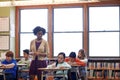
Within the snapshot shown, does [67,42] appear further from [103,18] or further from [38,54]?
[38,54]

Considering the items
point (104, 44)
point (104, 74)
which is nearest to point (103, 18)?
point (104, 44)

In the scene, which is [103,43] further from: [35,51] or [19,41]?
[35,51]

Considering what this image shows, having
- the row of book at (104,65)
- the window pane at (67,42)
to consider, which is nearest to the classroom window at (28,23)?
the window pane at (67,42)

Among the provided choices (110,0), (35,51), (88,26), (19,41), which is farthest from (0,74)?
(110,0)

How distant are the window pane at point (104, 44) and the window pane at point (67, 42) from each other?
15.8 inches

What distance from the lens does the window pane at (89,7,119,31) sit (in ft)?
28.2

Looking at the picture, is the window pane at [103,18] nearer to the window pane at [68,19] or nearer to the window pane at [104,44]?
the window pane at [104,44]

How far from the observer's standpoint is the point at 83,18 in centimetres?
873

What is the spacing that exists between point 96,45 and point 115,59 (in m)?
0.77

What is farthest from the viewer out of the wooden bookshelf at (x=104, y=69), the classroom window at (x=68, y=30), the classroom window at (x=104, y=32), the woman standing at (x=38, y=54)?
the classroom window at (x=68, y=30)

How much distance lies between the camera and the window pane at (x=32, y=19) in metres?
9.10

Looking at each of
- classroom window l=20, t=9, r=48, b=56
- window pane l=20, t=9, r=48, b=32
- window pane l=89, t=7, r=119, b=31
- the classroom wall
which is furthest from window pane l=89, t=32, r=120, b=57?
the classroom wall

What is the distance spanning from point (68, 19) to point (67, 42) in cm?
74

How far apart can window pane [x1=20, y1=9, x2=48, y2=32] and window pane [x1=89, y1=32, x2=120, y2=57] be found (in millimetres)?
1617
